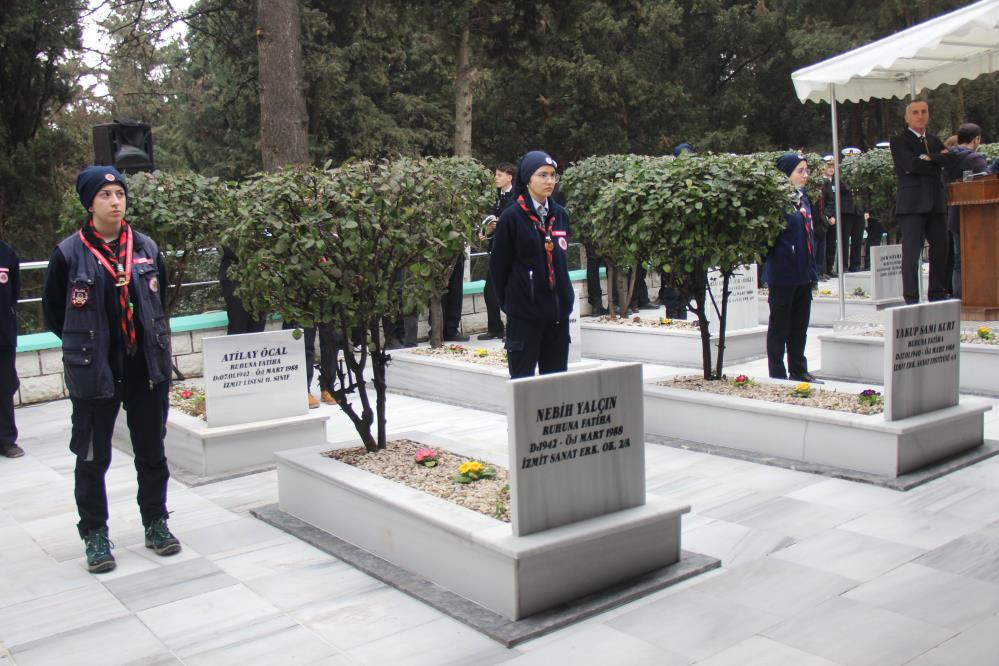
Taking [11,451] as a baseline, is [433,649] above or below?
below

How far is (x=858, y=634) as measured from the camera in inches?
148

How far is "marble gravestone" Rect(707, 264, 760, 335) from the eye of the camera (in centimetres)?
1062

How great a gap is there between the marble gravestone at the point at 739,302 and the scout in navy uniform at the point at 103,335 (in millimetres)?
6918

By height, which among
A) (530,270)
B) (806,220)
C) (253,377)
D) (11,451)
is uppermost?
(806,220)

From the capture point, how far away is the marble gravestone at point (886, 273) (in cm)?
1204

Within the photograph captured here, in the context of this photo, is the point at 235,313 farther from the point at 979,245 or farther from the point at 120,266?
the point at 979,245

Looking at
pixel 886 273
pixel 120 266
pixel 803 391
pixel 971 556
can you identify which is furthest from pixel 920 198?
pixel 120 266

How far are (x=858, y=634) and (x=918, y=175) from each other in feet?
23.0

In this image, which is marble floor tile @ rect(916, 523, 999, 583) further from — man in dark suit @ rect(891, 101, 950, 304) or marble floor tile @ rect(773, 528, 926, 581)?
man in dark suit @ rect(891, 101, 950, 304)

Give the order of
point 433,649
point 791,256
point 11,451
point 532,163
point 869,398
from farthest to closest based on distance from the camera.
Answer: point 791,256
point 11,451
point 869,398
point 532,163
point 433,649

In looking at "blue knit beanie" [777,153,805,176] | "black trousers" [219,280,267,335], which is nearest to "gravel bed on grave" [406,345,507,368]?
"black trousers" [219,280,267,335]

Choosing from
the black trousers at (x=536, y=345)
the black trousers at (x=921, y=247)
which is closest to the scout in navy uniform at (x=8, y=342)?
the black trousers at (x=536, y=345)

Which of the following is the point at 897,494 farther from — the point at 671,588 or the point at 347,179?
the point at 347,179

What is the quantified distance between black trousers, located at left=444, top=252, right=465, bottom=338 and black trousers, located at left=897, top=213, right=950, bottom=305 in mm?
5058
